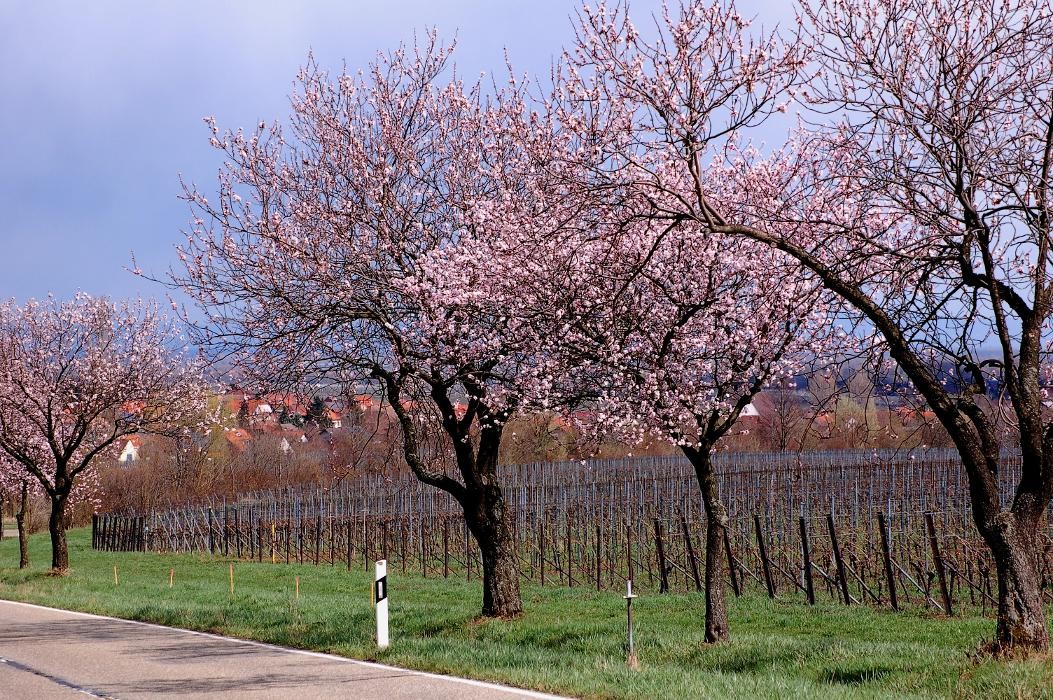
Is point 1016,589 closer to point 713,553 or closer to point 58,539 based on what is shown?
point 713,553

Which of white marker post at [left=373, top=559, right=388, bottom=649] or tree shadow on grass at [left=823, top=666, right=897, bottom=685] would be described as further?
white marker post at [left=373, top=559, right=388, bottom=649]

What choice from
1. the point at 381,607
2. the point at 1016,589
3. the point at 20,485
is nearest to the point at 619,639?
the point at 381,607

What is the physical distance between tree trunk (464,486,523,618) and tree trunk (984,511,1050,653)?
307 inches

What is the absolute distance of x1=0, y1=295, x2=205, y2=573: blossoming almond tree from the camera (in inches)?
1168

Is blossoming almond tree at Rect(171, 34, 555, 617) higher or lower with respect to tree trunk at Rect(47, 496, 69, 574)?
higher

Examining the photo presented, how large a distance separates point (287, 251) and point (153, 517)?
3675 centimetres

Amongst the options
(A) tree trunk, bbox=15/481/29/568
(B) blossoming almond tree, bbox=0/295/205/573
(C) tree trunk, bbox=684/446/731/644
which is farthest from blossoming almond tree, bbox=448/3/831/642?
(A) tree trunk, bbox=15/481/29/568

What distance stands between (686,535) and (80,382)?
61.0ft

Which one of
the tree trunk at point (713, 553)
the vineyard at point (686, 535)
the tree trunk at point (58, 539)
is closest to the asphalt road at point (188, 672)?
the tree trunk at point (713, 553)

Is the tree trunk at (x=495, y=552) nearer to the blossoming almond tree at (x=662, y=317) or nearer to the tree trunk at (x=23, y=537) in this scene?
the blossoming almond tree at (x=662, y=317)

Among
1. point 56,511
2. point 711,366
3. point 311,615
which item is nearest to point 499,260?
point 711,366

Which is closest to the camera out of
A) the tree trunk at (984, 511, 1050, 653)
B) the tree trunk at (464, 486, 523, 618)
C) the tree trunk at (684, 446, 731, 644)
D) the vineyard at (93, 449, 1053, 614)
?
the tree trunk at (984, 511, 1050, 653)

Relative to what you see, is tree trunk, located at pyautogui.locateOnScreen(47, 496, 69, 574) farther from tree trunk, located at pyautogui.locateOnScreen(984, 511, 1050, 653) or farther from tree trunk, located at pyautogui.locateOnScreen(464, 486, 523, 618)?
tree trunk, located at pyautogui.locateOnScreen(984, 511, 1050, 653)

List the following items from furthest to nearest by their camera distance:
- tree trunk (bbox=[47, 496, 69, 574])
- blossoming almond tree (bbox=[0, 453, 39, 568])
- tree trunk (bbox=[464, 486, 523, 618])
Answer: blossoming almond tree (bbox=[0, 453, 39, 568]) < tree trunk (bbox=[47, 496, 69, 574]) < tree trunk (bbox=[464, 486, 523, 618])
